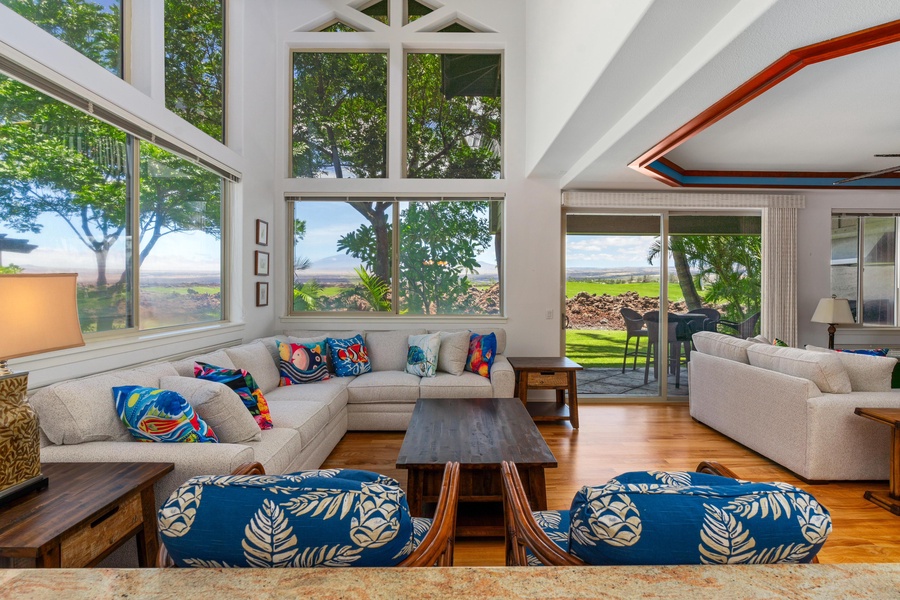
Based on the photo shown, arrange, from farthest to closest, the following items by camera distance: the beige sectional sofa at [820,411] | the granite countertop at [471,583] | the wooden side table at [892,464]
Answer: the beige sectional sofa at [820,411] < the wooden side table at [892,464] < the granite countertop at [471,583]

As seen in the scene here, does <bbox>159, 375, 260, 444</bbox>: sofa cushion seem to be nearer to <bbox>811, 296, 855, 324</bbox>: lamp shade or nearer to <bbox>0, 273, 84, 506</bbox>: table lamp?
<bbox>0, 273, 84, 506</bbox>: table lamp

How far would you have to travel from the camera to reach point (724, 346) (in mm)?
3906

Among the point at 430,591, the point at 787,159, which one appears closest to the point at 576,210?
the point at 787,159

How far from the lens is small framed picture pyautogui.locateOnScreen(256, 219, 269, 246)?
4.34 metres

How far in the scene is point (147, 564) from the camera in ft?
5.70

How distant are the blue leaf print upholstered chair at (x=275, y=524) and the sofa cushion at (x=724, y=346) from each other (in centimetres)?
370

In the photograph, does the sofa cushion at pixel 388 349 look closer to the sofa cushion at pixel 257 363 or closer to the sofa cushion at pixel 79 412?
the sofa cushion at pixel 257 363

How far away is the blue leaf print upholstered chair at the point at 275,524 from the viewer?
33.8 inches

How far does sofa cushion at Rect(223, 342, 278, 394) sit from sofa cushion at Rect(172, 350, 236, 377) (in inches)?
3.6

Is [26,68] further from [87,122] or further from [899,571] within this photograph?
[899,571]

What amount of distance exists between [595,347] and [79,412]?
14.7 ft

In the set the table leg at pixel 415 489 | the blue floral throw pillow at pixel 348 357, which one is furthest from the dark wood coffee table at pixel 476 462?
the blue floral throw pillow at pixel 348 357

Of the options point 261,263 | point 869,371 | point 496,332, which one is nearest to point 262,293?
point 261,263

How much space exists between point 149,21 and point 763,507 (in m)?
3.90
